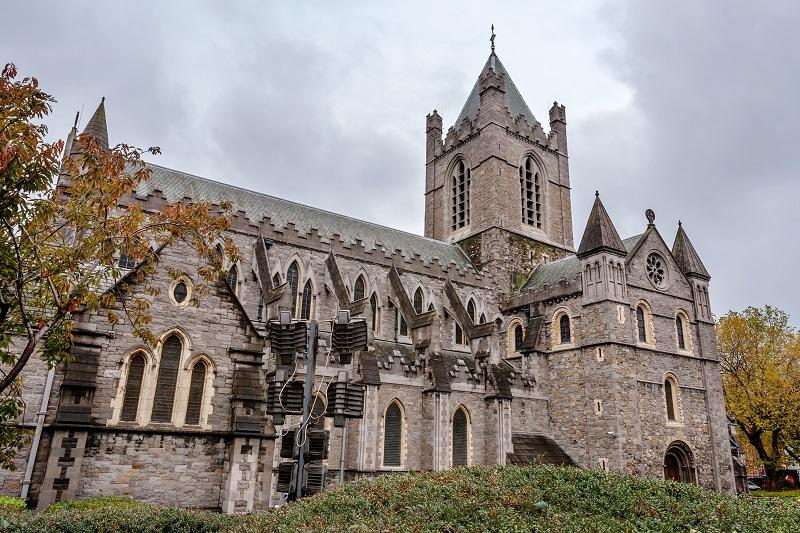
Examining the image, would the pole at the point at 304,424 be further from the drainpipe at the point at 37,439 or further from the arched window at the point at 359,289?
the arched window at the point at 359,289

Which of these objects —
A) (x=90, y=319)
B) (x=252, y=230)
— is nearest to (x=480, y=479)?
(x=90, y=319)

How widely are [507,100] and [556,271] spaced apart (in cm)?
1508

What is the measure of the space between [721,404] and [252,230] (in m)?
25.3

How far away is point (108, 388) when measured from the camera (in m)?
14.7

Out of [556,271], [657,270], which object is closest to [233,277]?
[556,271]

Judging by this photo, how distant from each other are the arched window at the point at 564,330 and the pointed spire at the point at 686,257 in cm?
757

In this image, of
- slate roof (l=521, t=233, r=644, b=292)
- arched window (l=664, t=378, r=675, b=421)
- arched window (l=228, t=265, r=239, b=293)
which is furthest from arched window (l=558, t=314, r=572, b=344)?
arched window (l=228, t=265, r=239, b=293)

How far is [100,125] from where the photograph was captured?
23969 mm

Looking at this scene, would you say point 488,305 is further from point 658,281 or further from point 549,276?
point 658,281

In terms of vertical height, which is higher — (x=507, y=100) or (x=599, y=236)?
(x=507, y=100)

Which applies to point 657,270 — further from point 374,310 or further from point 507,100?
point 507,100

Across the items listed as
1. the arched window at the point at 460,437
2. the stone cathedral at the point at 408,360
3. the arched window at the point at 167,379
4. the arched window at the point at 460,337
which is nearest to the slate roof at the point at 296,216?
the stone cathedral at the point at 408,360

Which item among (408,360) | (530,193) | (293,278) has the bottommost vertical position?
(408,360)

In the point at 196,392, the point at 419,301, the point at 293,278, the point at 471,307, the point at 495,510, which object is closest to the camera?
the point at 495,510
